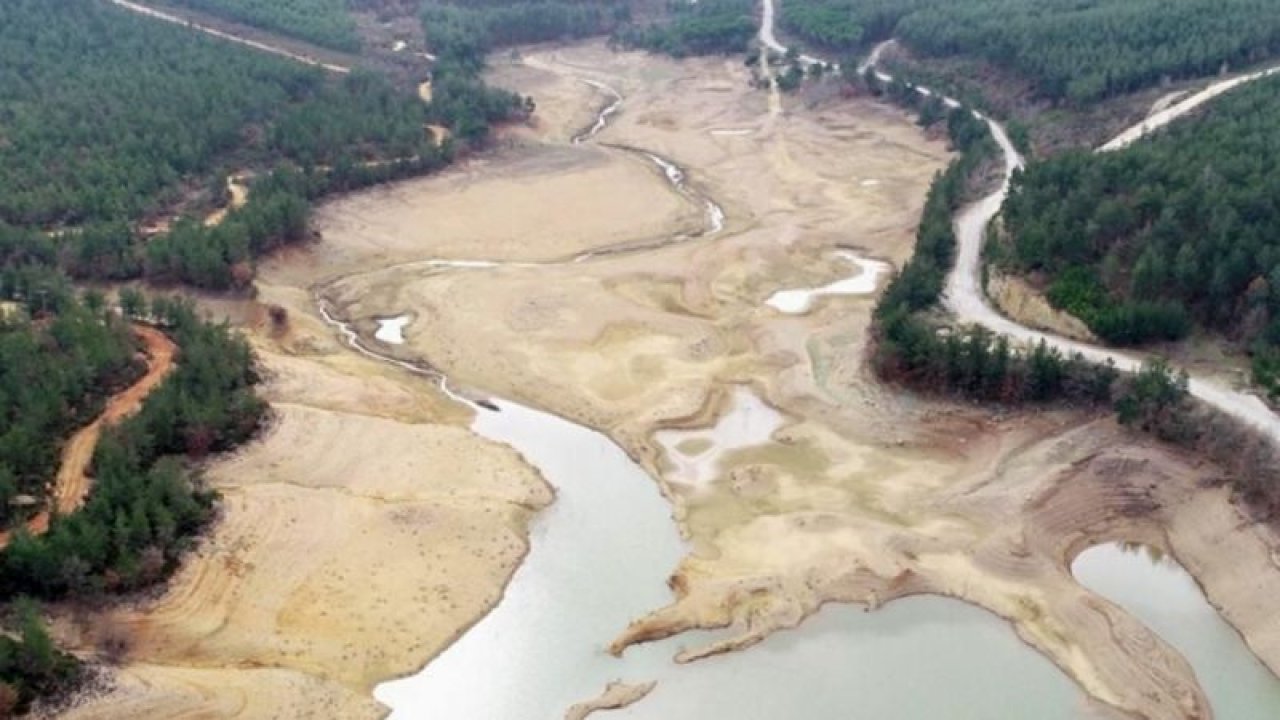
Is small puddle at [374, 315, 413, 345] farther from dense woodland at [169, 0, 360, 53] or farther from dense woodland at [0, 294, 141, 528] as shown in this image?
dense woodland at [169, 0, 360, 53]

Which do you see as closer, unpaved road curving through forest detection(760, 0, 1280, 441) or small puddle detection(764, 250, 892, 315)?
unpaved road curving through forest detection(760, 0, 1280, 441)

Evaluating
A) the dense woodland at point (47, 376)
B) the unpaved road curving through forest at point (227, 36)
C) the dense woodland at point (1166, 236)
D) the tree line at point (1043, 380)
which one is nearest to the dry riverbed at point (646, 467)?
the tree line at point (1043, 380)

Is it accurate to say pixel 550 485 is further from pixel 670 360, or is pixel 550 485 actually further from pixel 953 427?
pixel 953 427

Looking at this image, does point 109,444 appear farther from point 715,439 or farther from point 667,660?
point 715,439

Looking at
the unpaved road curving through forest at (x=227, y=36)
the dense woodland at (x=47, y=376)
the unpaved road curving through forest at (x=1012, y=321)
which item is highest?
the unpaved road curving through forest at (x=1012, y=321)

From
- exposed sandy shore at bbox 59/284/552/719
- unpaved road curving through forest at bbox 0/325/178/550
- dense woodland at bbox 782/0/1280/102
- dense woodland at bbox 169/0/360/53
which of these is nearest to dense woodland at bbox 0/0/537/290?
dense woodland at bbox 169/0/360/53

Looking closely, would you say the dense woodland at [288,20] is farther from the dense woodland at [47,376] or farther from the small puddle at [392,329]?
the dense woodland at [47,376]
